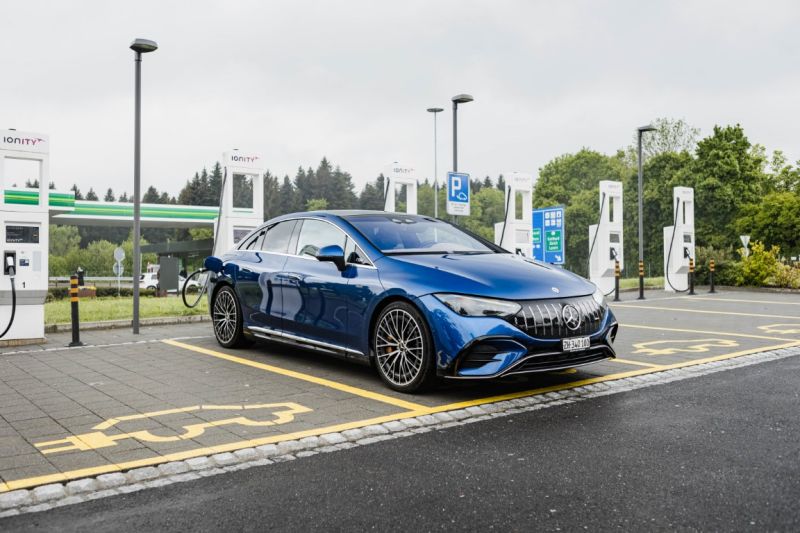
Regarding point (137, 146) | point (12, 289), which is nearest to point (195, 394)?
point (12, 289)

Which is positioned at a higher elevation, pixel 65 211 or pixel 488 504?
pixel 65 211

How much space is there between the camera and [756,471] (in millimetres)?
4188

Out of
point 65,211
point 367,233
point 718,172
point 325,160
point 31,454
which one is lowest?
point 31,454

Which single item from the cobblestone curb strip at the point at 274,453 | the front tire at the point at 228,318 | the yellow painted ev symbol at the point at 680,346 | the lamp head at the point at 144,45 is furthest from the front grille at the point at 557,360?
the lamp head at the point at 144,45

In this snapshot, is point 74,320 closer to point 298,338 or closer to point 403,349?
point 298,338

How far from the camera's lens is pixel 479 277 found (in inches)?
246

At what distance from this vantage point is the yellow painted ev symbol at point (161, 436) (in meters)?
4.93

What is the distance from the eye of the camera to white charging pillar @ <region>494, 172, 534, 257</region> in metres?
20.1

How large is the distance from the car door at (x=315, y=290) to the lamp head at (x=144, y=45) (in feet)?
19.5

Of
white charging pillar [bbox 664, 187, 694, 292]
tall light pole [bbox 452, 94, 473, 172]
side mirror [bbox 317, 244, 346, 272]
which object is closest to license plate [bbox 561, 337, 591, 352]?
side mirror [bbox 317, 244, 346, 272]

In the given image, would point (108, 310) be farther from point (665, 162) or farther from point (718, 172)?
point (665, 162)

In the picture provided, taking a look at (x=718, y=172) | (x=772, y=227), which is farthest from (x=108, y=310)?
(x=718, y=172)

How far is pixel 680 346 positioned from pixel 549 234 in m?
13.2

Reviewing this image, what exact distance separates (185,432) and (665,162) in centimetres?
5699
